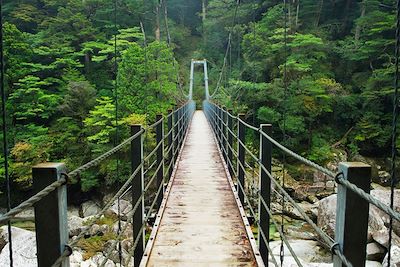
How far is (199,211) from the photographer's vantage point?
2.64 metres

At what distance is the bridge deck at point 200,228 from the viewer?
187cm

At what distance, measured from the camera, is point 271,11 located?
46.7 feet

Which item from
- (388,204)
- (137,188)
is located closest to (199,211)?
(137,188)

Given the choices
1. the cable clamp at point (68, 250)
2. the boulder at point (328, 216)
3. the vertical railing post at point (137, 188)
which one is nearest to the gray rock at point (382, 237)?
the boulder at point (328, 216)

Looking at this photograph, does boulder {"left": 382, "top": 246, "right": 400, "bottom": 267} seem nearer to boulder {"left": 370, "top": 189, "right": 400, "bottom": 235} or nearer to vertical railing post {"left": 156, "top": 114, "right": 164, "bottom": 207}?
boulder {"left": 370, "top": 189, "right": 400, "bottom": 235}

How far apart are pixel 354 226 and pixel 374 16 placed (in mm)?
12360

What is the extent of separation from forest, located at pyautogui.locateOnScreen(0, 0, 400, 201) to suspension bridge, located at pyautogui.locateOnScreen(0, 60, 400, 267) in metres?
6.48

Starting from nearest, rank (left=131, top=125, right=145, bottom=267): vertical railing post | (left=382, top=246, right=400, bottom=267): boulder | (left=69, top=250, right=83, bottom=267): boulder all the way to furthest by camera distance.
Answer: (left=131, top=125, right=145, bottom=267): vertical railing post < (left=382, top=246, right=400, bottom=267): boulder < (left=69, top=250, right=83, bottom=267): boulder

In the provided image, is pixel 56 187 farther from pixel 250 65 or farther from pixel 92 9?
pixel 92 9

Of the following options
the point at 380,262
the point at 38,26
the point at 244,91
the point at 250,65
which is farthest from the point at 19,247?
the point at 38,26

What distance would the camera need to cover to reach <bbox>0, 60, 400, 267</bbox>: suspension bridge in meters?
0.78

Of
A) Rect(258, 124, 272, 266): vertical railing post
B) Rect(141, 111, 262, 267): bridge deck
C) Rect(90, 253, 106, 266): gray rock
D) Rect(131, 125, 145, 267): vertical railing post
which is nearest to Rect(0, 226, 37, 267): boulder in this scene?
Rect(90, 253, 106, 266): gray rock

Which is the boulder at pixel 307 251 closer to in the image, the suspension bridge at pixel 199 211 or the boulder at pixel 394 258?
the boulder at pixel 394 258

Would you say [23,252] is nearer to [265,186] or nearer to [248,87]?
[265,186]
